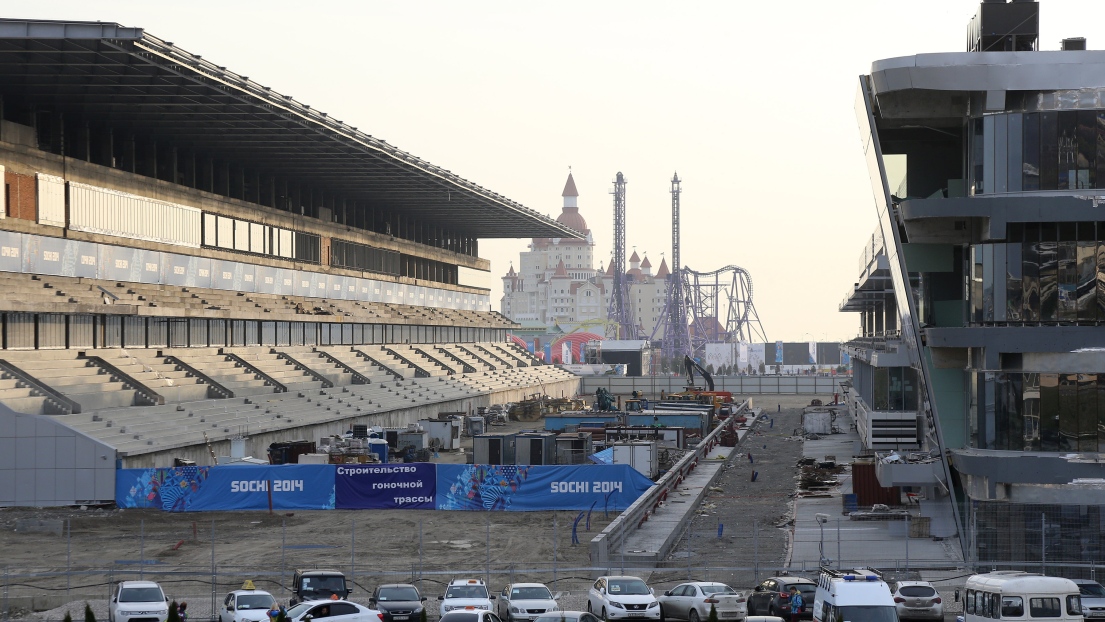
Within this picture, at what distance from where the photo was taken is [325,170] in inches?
3241

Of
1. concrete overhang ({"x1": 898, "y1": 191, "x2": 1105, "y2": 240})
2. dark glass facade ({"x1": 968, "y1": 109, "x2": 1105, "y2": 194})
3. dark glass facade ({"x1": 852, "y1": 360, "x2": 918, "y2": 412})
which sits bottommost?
dark glass facade ({"x1": 852, "y1": 360, "x2": 918, "y2": 412})

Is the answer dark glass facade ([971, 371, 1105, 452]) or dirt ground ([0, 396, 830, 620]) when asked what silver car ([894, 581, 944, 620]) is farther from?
dirt ground ([0, 396, 830, 620])

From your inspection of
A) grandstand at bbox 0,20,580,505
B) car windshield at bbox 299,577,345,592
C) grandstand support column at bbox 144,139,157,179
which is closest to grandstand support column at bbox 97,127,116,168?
grandstand at bbox 0,20,580,505

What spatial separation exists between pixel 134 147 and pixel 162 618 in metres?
46.1

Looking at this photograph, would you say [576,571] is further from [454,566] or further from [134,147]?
[134,147]

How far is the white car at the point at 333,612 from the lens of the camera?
2391 cm

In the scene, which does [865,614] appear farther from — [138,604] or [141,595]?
[141,595]

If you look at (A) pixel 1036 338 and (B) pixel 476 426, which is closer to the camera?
(A) pixel 1036 338

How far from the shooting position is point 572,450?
2112 inches

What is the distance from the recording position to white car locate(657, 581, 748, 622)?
26.0 meters

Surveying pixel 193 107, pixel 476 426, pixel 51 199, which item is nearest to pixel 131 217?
pixel 51 199

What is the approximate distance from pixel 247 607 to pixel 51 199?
1479 inches

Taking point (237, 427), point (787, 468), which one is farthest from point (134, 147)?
point (787, 468)

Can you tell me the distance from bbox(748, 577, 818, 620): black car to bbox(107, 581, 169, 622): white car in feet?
37.9
